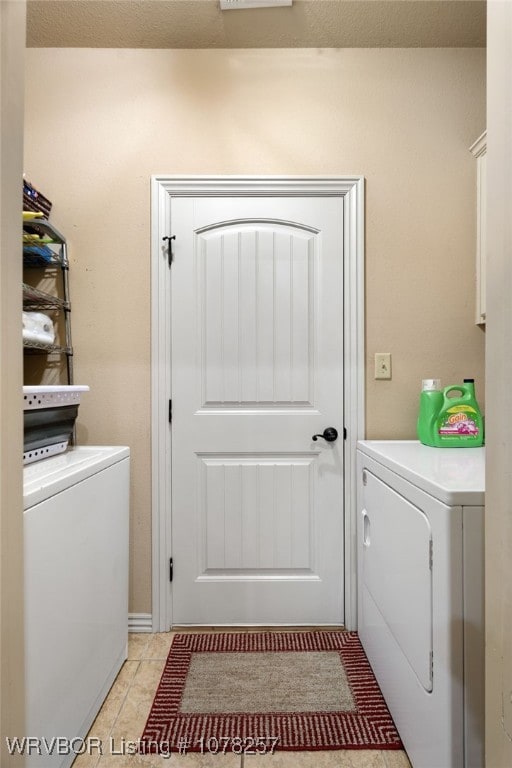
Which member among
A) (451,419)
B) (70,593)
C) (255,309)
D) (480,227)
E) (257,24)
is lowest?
(70,593)

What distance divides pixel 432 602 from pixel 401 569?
0.22 m

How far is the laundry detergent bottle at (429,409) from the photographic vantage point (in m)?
1.70

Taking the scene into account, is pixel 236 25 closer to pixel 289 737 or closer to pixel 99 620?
pixel 99 620

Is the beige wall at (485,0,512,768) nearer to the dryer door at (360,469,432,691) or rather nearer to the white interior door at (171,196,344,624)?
the dryer door at (360,469,432,691)

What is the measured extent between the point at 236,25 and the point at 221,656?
2679mm

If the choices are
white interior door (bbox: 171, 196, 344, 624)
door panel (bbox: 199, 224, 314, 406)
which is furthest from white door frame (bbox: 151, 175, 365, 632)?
door panel (bbox: 199, 224, 314, 406)

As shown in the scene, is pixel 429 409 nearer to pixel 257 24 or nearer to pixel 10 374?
pixel 10 374

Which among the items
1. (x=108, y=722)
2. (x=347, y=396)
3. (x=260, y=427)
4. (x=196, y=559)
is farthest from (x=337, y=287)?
(x=108, y=722)

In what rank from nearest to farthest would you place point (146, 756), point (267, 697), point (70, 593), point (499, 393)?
point (499, 393) → point (70, 593) → point (146, 756) → point (267, 697)

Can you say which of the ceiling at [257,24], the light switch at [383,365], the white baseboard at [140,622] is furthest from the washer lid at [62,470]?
the ceiling at [257,24]

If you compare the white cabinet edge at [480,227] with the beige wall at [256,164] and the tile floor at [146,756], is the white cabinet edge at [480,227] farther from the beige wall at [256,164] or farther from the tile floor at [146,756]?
the tile floor at [146,756]

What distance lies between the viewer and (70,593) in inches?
43.9

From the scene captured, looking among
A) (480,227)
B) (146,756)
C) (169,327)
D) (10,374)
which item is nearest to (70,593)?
(146,756)

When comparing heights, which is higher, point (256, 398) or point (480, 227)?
point (480, 227)
